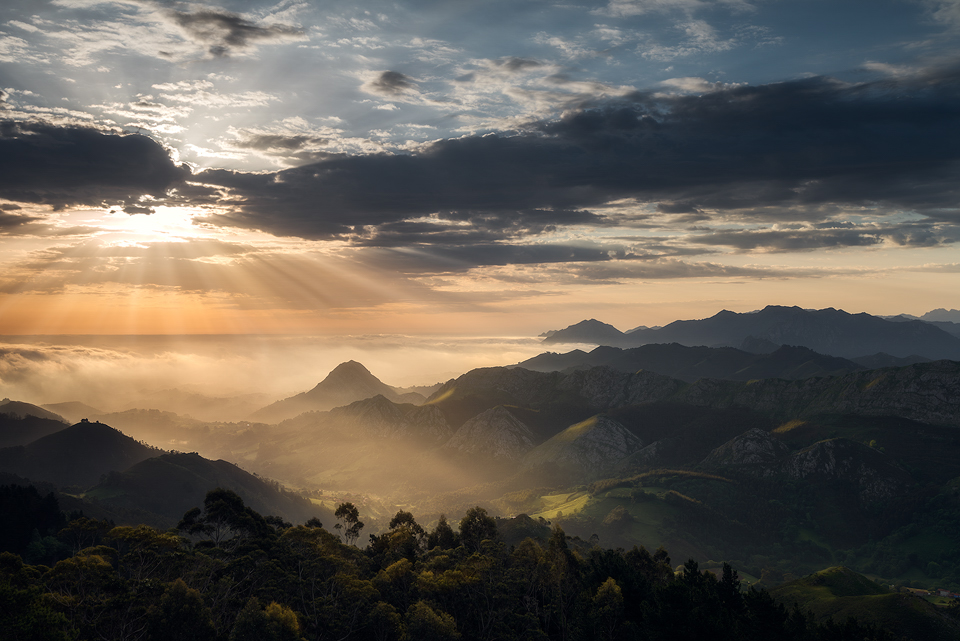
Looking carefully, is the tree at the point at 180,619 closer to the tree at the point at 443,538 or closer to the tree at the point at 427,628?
the tree at the point at 427,628

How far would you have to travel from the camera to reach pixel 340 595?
106 m

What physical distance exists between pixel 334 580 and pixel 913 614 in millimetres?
185059

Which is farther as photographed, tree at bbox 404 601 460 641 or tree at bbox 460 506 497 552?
tree at bbox 460 506 497 552

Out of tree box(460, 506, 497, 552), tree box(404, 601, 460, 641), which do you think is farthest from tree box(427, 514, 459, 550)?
tree box(404, 601, 460, 641)

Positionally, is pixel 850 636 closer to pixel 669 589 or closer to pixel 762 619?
pixel 762 619

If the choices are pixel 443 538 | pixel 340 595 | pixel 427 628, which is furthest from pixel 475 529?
pixel 427 628

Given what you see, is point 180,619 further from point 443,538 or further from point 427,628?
point 443,538

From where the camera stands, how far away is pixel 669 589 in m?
108

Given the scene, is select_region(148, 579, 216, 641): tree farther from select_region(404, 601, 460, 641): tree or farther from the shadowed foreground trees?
select_region(404, 601, 460, 641): tree

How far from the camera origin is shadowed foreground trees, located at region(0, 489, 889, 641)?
83625 mm

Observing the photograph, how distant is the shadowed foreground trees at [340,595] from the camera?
274ft

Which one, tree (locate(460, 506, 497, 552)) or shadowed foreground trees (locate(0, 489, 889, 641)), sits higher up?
shadowed foreground trees (locate(0, 489, 889, 641))

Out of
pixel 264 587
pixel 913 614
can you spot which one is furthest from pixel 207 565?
pixel 913 614

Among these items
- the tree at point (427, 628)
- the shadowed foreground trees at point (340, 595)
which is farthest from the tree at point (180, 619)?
the tree at point (427, 628)
